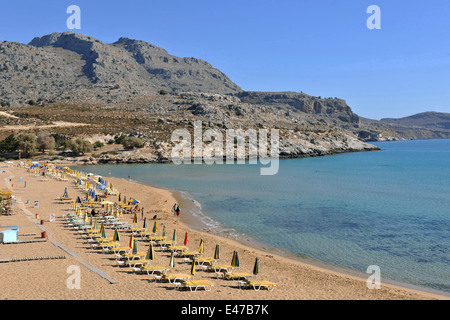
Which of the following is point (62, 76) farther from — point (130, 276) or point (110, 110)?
point (130, 276)

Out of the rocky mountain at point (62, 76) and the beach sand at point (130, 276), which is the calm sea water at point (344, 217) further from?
the rocky mountain at point (62, 76)

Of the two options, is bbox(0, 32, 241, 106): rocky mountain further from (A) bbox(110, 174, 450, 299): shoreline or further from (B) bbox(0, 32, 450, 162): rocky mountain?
(A) bbox(110, 174, 450, 299): shoreline

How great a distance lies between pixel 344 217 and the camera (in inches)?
1131

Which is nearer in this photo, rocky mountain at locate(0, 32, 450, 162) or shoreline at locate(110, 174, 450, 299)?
shoreline at locate(110, 174, 450, 299)

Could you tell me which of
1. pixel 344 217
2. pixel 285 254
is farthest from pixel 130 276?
pixel 344 217

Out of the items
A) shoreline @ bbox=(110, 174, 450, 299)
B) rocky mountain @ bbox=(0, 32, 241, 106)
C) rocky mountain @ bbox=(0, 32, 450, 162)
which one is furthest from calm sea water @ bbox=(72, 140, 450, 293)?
rocky mountain @ bbox=(0, 32, 241, 106)

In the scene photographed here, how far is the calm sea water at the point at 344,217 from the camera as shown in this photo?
1881 cm

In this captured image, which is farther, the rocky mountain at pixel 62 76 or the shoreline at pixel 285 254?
the rocky mountain at pixel 62 76

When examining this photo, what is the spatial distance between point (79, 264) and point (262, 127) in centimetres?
9843

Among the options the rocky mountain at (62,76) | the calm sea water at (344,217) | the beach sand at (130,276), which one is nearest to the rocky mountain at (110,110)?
the rocky mountain at (62,76)

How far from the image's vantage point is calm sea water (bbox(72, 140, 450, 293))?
1881 cm
